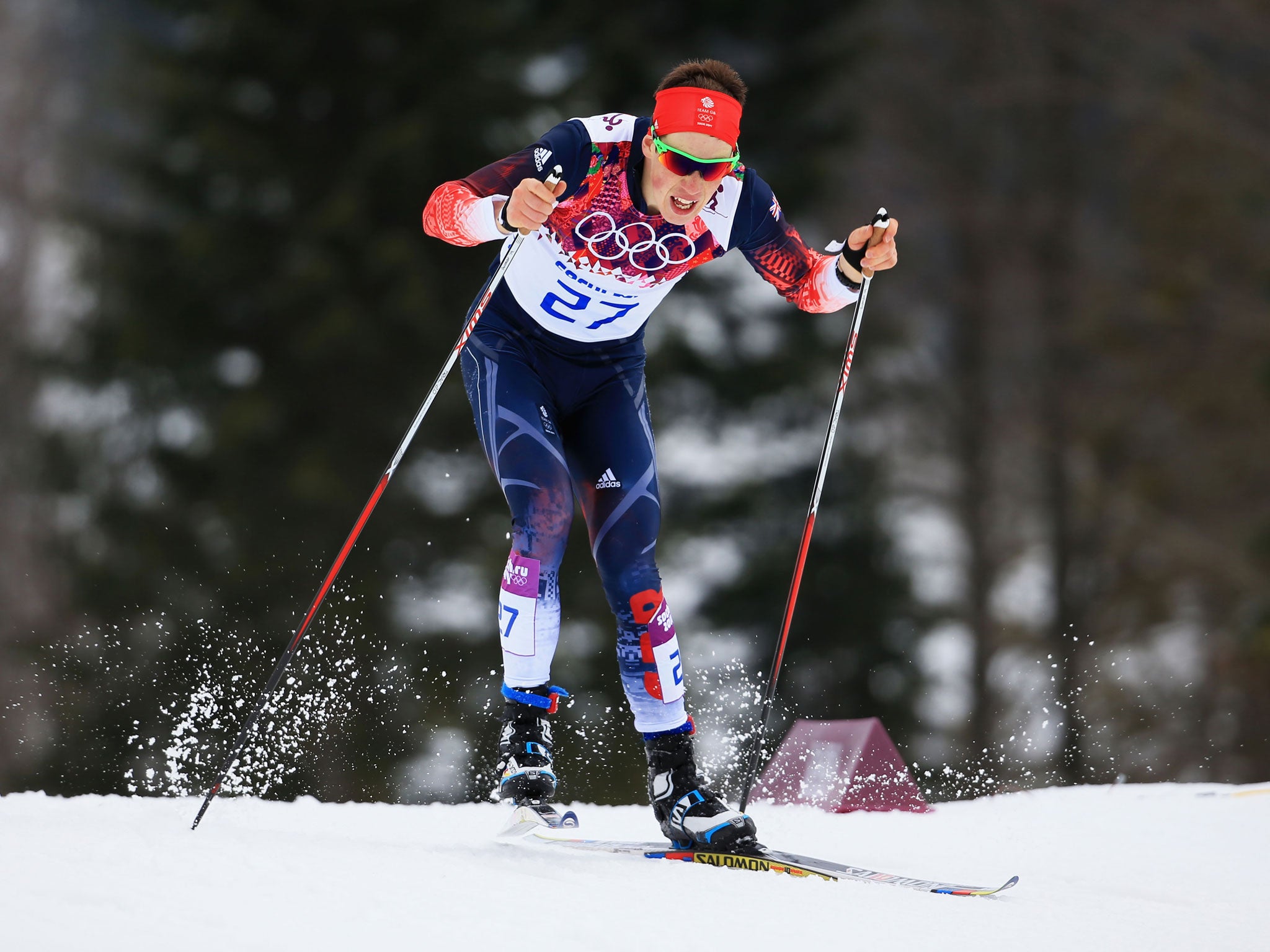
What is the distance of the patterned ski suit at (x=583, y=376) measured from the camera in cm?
265

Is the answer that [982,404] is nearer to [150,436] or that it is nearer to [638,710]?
[150,436]

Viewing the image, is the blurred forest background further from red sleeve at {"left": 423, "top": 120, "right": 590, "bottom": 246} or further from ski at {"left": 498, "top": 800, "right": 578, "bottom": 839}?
red sleeve at {"left": 423, "top": 120, "right": 590, "bottom": 246}

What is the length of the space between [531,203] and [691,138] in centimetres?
37

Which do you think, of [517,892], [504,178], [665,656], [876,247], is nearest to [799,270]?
[876,247]

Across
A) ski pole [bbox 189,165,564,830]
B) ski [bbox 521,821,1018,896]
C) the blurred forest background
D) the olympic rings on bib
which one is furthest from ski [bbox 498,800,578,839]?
the blurred forest background

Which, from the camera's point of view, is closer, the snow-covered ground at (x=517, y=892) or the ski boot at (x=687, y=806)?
the snow-covered ground at (x=517, y=892)

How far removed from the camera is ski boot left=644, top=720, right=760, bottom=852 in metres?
2.51

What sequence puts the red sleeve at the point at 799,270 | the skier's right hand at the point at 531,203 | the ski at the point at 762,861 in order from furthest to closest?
1. the red sleeve at the point at 799,270
2. the skier's right hand at the point at 531,203
3. the ski at the point at 762,861

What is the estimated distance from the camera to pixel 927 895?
2.25 meters

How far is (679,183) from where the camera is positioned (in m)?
2.60

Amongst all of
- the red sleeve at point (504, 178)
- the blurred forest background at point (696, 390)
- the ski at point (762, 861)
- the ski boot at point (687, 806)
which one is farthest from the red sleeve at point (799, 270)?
the blurred forest background at point (696, 390)

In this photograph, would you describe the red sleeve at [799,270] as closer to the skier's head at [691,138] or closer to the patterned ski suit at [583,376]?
the patterned ski suit at [583,376]

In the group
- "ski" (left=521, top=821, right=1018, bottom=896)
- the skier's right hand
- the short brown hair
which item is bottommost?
"ski" (left=521, top=821, right=1018, bottom=896)

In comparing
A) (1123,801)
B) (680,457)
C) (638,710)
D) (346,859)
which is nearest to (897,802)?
(1123,801)
